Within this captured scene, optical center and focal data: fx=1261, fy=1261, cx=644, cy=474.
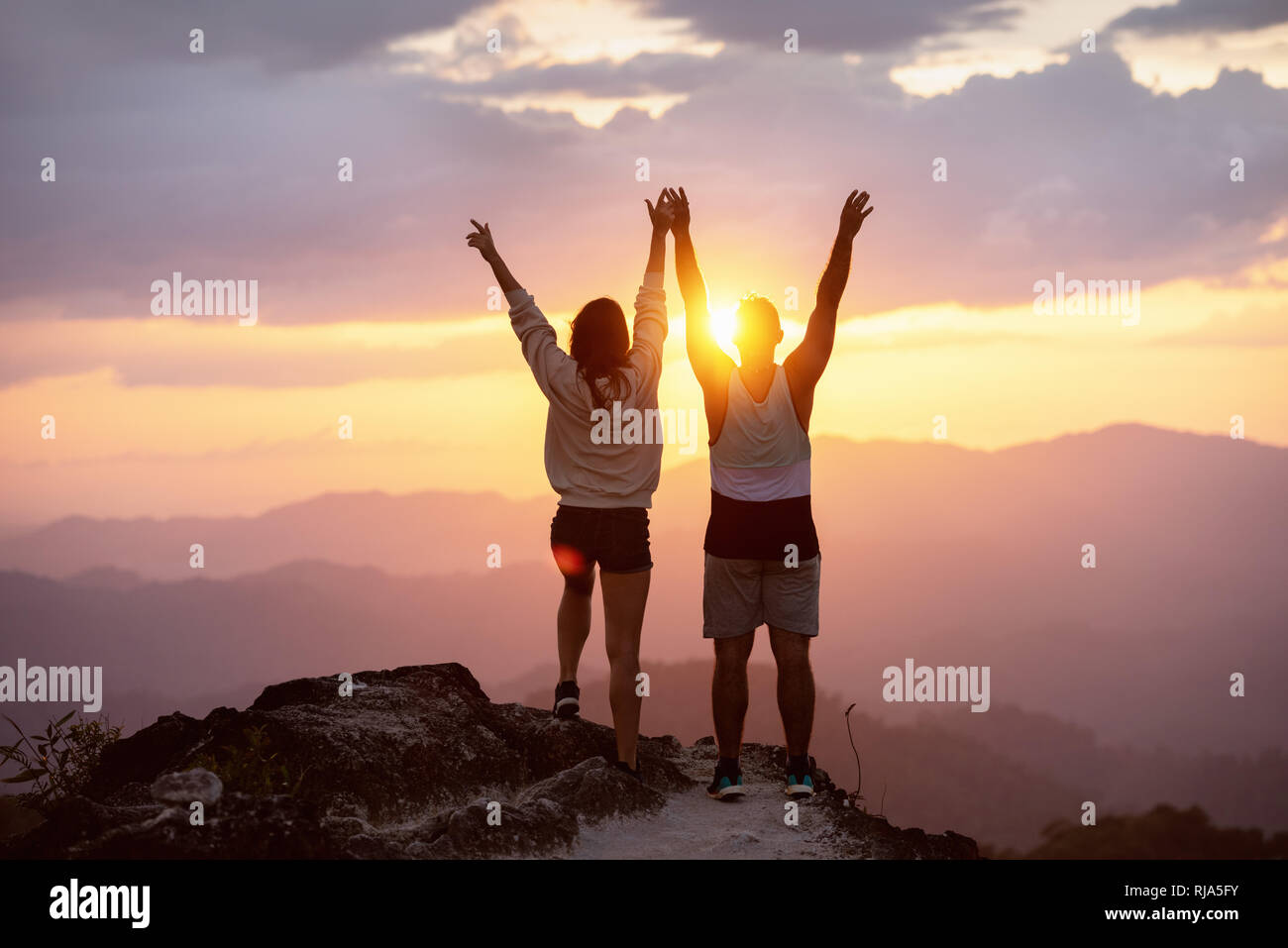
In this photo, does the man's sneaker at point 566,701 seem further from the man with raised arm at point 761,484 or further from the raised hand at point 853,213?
the raised hand at point 853,213

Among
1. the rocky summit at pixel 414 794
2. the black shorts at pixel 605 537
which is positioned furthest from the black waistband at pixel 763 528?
the rocky summit at pixel 414 794

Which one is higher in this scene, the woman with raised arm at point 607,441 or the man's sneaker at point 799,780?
the woman with raised arm at point 607,441

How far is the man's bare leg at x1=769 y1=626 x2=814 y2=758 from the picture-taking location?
27.6 feet

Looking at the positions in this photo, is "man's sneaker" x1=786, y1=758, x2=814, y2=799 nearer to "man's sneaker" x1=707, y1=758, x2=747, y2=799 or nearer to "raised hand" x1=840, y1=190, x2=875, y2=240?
"man's sneaker" x1=707, y1=758, x2=747, y2=799

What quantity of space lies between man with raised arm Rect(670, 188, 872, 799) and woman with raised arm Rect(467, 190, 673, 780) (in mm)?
343

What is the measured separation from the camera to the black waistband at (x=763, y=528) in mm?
8320

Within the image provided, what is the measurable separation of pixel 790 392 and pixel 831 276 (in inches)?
31.4

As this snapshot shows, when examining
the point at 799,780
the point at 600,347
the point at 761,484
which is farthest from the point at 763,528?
the point at 799,780

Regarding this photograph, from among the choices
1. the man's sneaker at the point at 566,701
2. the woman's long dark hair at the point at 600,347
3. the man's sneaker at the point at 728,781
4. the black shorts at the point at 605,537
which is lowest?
the man's sneaker at the point at 728,781

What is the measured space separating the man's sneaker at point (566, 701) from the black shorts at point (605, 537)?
1452mm

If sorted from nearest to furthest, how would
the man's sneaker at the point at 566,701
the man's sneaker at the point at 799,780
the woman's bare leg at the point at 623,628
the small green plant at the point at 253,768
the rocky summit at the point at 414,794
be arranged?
1. the rocky summit at the point at 414,794
2. the small green plant at the point at 253,768
3. the woman's bare leg at the point at 623,628
4. the man's sneaker at the point at 799,780
5. the man's sneaker at the point at 566,701

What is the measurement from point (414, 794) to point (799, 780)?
2669mm

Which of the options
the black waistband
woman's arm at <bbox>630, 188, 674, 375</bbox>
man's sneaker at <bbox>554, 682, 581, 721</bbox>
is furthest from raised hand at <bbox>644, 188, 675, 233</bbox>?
man's sneaker at <bbox>554, 682, 581, 721</bbox>
